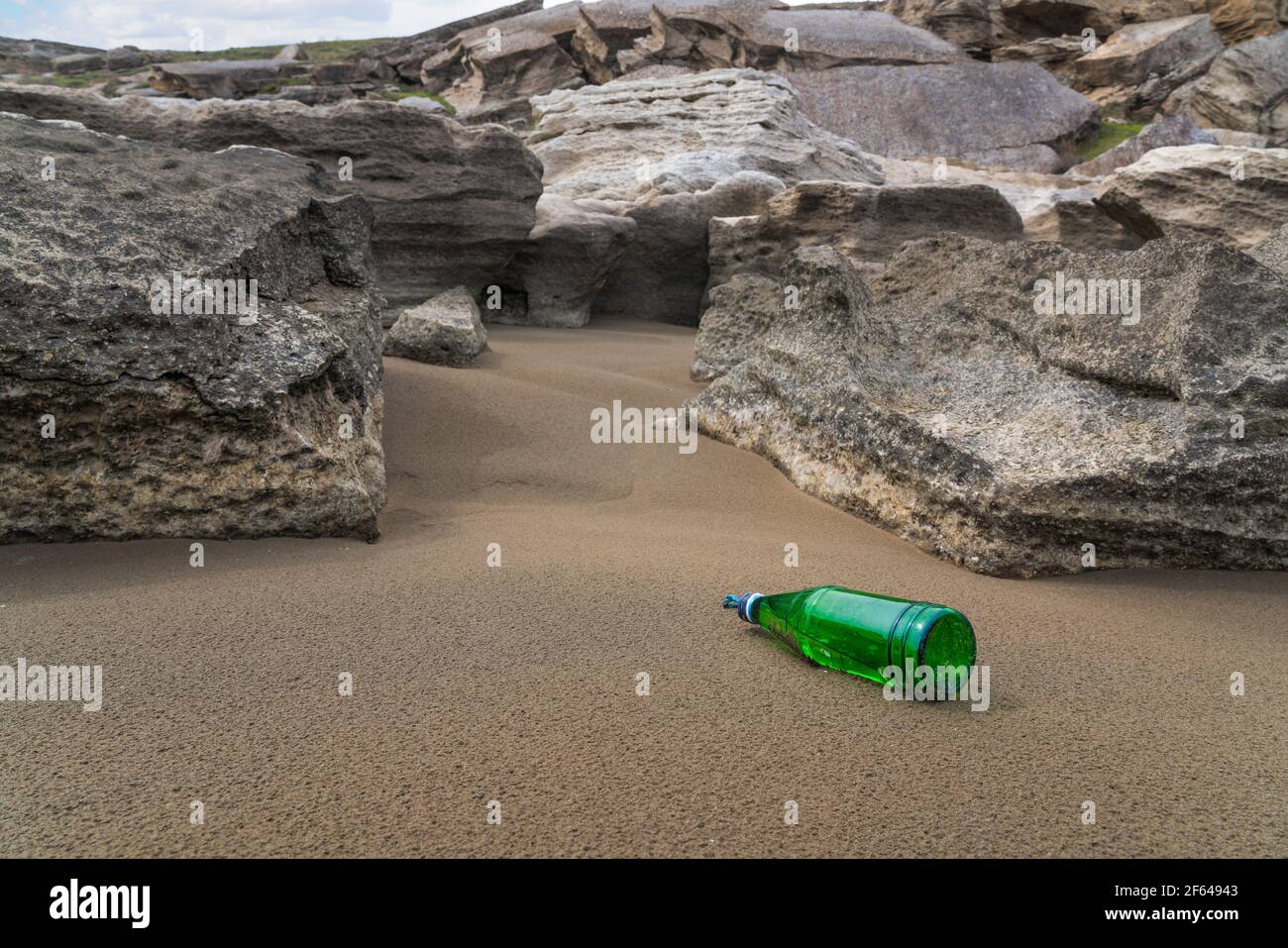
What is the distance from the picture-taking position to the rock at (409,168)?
6.03 metres

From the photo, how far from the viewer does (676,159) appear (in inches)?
363

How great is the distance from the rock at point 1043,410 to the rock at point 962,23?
22.7m

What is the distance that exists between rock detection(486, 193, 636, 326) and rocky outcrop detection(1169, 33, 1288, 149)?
16.0 meters

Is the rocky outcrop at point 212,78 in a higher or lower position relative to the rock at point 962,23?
lower

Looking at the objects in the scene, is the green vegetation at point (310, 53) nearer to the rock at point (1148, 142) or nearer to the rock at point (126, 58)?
the rock at point (126, 58)

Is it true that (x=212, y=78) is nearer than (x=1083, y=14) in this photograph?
No

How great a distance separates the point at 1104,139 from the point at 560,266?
16.0 metres

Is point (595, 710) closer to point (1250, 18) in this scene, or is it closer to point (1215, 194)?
point (1215, 194)

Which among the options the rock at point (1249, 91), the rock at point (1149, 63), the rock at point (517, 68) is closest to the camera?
the rock at point (1249, 91)

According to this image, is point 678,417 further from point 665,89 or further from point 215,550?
point 665,89

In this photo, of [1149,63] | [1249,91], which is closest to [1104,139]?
[1249,91]

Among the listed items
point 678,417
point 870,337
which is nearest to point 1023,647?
point 870,337

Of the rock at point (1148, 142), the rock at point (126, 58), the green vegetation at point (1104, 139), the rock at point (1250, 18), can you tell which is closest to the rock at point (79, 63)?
the rock at point (126, 58)

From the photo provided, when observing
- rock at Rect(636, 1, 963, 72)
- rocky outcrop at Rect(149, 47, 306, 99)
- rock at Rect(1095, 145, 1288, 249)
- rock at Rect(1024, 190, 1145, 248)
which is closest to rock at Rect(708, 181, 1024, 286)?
rock at Rect(1095, 145, 1288, 249)
